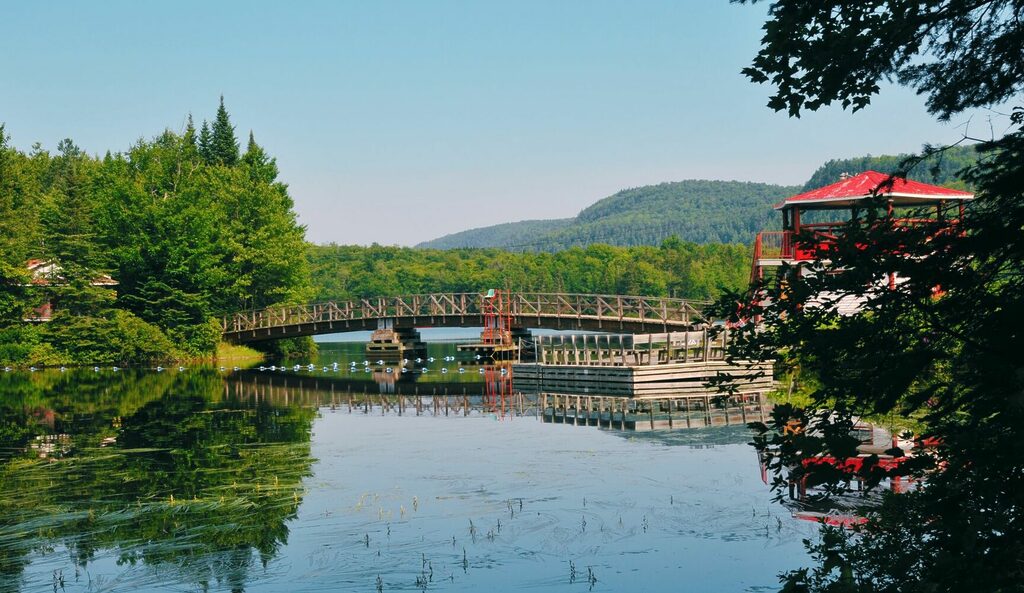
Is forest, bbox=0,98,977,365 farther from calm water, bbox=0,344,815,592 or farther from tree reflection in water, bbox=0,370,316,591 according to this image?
A: calm water, bbox=0,344,815,592

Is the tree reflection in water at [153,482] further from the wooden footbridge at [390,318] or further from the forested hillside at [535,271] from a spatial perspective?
the forested hillside at [535,271]

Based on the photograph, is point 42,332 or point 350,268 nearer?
point 42,332

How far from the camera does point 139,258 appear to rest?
55219mm

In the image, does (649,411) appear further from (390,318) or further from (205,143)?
(205,143)

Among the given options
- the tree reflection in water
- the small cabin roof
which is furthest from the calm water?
the small cabin roof

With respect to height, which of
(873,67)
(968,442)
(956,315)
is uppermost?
(873,67)

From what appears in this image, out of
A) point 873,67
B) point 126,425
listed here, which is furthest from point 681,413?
point 873,67

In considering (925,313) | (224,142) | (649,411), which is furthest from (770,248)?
(224,142)

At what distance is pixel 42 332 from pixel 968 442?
5108 centimetres

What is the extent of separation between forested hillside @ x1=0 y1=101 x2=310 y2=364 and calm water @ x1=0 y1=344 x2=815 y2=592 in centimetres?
2169

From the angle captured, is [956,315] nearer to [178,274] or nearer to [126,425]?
[126,425]

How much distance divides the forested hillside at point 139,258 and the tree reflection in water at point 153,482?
659 inches

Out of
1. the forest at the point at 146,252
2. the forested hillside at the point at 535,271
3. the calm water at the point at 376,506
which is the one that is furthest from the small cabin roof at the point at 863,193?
the forested hillside at the point at 535,271

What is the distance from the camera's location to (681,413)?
30.2m
